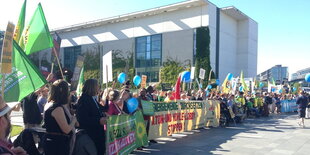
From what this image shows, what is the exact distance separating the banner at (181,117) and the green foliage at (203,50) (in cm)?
2488

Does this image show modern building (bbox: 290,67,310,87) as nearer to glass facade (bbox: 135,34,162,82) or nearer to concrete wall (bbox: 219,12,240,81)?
concrete wall (bbox: 219,12,240,81)

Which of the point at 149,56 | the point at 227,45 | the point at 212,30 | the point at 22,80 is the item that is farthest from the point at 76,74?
the point at 227,45

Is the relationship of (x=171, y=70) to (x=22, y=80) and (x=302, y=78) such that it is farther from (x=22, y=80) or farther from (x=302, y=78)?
(x=22, y=80)

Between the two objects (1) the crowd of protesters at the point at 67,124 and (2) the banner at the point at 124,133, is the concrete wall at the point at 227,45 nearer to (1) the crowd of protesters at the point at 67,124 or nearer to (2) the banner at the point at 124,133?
(2) the banner at the point at 124,133

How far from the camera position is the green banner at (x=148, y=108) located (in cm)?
784

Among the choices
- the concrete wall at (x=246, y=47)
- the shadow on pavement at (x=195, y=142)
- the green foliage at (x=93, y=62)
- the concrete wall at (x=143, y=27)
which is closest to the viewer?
the shadow on pavement at (x=195, y=142)

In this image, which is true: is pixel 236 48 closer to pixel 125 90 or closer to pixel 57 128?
pixel 125 90

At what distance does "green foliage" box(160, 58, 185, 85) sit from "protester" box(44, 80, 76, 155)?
3544 cm

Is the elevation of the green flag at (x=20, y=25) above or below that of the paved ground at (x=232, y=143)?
above

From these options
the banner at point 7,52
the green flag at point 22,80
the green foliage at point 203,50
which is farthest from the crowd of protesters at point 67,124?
the green foliage at point 203,50

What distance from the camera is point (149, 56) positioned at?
143 ft

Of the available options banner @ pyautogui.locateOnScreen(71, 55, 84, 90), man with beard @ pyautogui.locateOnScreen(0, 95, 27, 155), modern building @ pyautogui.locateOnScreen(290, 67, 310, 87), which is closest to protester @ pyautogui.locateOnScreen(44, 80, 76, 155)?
man with beard @ pyautogui.locateOnScreen(0, 95, 27, 155)

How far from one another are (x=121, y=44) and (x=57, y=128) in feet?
141

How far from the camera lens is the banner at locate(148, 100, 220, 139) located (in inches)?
339
